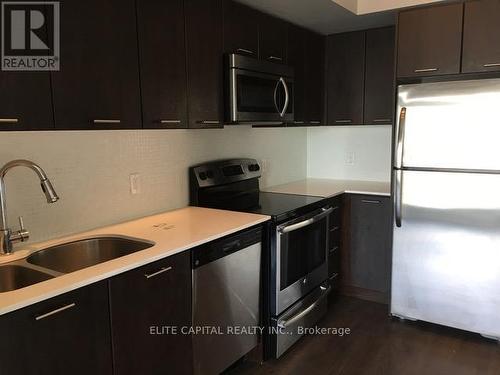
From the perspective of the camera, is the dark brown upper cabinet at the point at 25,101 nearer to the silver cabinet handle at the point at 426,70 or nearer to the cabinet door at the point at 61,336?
the cabinet door at the point at 61,336

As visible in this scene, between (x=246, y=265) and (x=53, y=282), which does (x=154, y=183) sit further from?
(x=53, y=282)

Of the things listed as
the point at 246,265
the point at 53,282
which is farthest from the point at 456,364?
the point at 53,282

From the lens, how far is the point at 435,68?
8.77 ft

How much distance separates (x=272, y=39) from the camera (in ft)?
9.26

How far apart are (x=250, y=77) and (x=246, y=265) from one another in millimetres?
1132

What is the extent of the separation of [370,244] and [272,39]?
173cm

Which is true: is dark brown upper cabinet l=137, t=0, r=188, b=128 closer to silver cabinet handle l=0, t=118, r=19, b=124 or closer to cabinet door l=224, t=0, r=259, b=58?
cabinet door l=224, t=0, r=259, b=58

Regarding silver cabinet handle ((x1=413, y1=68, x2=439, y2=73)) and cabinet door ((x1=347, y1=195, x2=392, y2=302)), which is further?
cabinet door ((x1=347, y1=195, x2=392, y2=302))

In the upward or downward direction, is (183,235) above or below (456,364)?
above

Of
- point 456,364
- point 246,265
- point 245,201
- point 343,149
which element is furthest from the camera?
point 343,149

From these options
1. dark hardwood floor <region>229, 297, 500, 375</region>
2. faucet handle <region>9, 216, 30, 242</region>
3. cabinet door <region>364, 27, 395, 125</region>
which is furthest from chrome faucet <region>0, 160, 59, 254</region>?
cabinet door <region>364, 27, 395, 125</region>

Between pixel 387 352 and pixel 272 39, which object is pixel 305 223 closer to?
pixel 387 352

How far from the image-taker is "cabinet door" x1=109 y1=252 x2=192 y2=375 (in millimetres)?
1582

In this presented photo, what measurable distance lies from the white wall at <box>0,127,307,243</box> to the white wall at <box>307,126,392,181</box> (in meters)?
1.21
